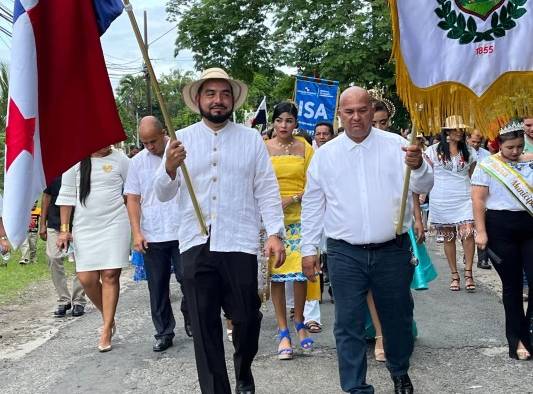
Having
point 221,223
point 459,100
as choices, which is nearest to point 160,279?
point 221,223

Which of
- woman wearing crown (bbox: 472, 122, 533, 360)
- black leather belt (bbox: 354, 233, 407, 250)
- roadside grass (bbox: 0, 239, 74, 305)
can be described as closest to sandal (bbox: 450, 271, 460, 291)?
woman wearing crown (bbox: 472, 122, 533, 360)

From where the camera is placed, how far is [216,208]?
4828 millimetres

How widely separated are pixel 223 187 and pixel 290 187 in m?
1.87

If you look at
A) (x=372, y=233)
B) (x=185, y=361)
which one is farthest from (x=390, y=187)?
(x=185, y=361)

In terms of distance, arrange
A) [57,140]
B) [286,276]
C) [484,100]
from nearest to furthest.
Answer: [57,140] < [484,100] < [286,276]

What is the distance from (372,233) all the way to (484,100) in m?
1.05

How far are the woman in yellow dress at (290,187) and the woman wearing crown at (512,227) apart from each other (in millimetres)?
1514

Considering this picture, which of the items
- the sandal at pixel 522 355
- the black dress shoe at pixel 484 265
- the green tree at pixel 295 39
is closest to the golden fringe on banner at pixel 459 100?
the sandal at pixel 522 355

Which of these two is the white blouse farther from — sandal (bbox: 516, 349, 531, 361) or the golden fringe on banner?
the golden fringe on banner

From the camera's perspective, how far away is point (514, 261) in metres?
5.93

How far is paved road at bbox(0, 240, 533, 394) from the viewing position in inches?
215

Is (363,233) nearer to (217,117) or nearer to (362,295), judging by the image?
(362,295)

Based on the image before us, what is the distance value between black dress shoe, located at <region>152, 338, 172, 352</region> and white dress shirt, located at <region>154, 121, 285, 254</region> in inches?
80.4

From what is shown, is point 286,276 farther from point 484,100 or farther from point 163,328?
point 484,100
